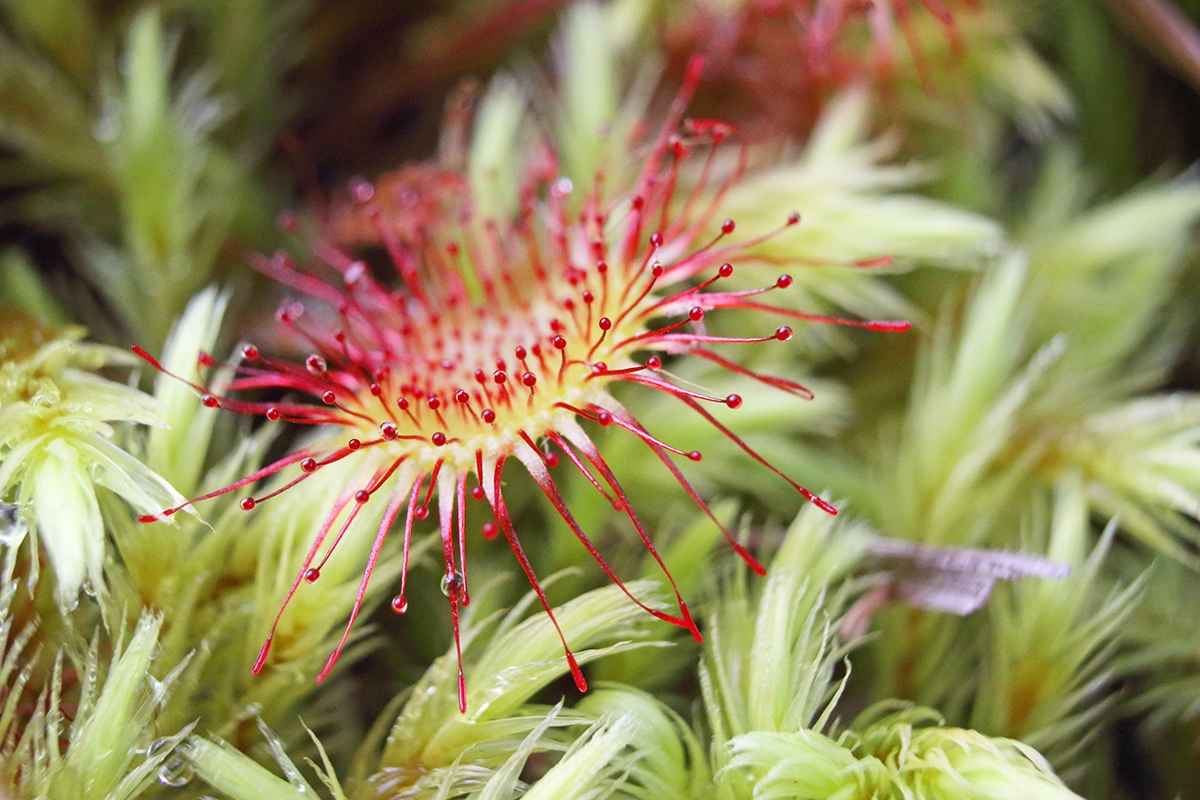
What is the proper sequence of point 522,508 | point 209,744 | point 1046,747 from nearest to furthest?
1. point 209,744
2. point 1046,747
3. point 522,508

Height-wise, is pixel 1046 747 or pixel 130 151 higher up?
pixel 130 151

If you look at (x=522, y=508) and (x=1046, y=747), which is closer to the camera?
(x=1046, y=747)

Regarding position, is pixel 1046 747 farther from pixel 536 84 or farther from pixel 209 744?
pixel 536 84

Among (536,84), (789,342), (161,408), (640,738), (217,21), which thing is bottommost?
(640,738)

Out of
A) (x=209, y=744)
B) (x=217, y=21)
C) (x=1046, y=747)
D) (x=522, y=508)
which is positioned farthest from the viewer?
(x=217, y=21)

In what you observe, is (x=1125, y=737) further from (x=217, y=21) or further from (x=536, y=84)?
(x=217, y=21)

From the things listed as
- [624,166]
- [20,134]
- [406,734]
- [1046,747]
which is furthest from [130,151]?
[1046,747]
